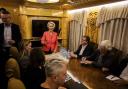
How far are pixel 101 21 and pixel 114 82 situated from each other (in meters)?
2.48

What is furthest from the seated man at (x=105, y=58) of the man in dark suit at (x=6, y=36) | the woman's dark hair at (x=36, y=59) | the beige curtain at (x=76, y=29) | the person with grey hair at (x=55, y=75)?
the beige curtain at (x=76, y=29)

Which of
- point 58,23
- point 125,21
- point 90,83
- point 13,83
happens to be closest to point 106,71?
point 90,83

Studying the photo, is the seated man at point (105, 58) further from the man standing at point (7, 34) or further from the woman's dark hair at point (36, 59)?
the man standing at point (7, 34)

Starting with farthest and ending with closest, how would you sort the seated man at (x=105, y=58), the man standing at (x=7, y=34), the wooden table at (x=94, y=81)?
the man standing at (x=7, y=34), the seated man at (x=105, y=58), the wooden table at (x=94, y=81)

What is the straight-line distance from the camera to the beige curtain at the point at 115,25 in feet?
12.6

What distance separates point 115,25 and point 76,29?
1902mm

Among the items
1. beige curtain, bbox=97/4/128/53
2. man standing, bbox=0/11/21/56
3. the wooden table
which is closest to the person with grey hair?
Result: the wooden table

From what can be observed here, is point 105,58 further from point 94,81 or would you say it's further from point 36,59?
point 36,59

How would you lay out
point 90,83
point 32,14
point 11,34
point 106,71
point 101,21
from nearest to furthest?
point 90,83 → point 106,71 → point 11,34 → point 101,21 → point 32,14

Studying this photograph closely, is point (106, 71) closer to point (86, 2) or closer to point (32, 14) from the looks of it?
point (86, 2)

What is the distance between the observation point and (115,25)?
4.11 meters

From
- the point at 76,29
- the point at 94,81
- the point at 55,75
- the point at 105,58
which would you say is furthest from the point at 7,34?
the point at 76,29

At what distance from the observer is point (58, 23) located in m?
6.27

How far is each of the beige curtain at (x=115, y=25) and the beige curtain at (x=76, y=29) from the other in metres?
0.92
